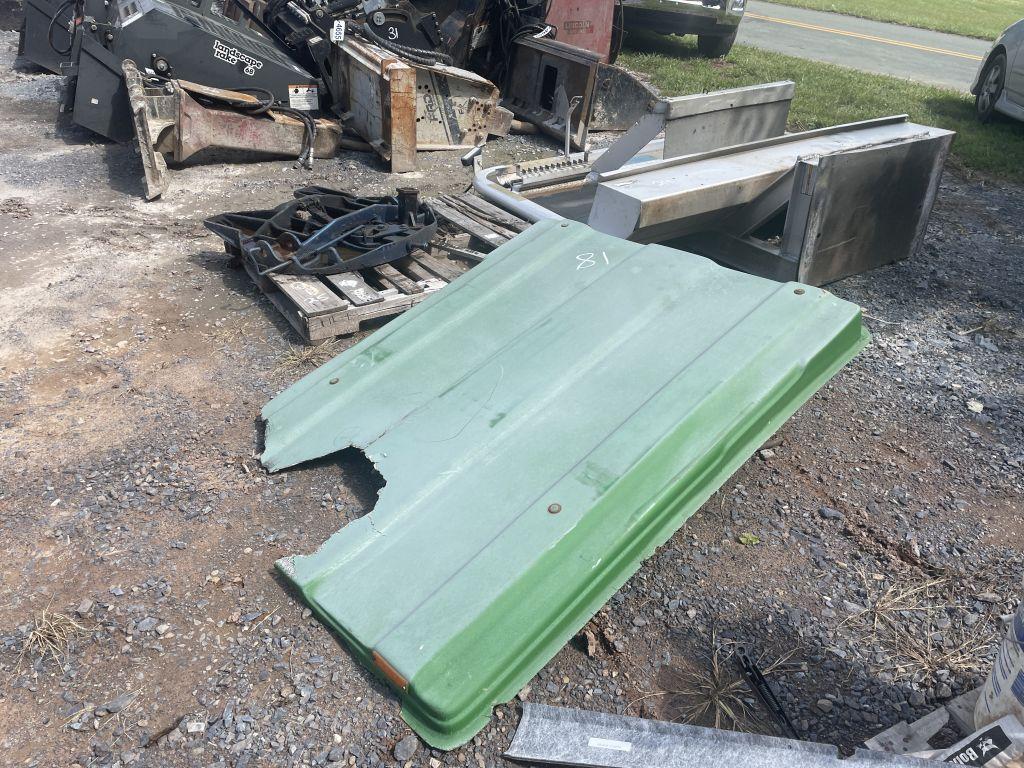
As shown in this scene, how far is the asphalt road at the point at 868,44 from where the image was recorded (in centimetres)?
1062

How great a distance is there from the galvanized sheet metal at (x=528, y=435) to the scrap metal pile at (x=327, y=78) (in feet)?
11.7

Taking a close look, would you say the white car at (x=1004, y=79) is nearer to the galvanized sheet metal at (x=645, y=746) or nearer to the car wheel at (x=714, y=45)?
the car wheel at (x=714, y=45)

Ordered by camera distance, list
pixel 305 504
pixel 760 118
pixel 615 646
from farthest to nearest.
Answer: pixel 760 118 → pixel 305 504 → pixel 615 646

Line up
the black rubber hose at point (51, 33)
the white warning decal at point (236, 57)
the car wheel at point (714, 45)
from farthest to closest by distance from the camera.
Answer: the car wheel at point (714, 45) < the black rubber hose at point (51, 33) < the white warning decal at point (236, 57)

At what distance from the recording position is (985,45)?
532 inches

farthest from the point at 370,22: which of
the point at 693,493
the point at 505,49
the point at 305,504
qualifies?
the point at 693,493

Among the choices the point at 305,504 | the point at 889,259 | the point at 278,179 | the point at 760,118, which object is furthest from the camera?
the point at 278,179

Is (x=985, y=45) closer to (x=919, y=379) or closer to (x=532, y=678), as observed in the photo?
(x=919, y=379)

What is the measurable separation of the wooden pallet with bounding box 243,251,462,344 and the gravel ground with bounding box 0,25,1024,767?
6.2 inches

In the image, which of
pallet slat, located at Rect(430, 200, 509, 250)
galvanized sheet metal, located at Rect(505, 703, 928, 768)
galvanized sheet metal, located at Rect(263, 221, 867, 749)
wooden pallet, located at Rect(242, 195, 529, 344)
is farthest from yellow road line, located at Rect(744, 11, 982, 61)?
galvanized sheet metal, located at Rect(505, 703, 928, 768)

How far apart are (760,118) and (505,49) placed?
3.39m

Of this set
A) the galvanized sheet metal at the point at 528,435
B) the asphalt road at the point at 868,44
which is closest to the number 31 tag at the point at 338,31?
Answer: the galvanized sheet metal at the point at 528,435

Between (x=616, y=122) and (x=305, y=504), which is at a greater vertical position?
(x=616, y=122)

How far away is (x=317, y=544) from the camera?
2.69 m
